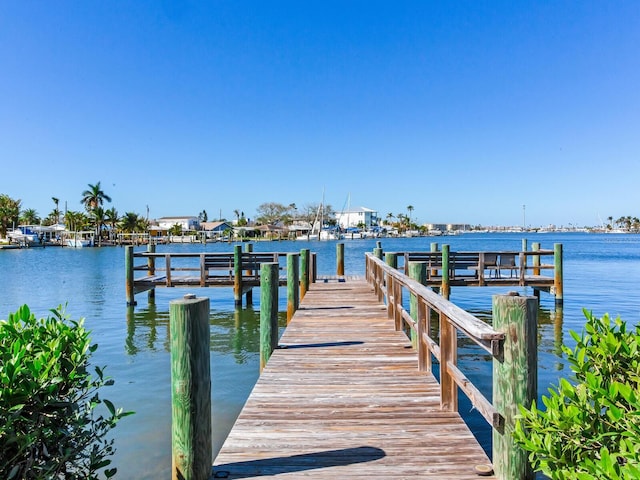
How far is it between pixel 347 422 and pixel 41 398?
7.56ft

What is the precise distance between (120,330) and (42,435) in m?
11.6

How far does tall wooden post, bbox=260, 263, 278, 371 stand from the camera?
6.01m

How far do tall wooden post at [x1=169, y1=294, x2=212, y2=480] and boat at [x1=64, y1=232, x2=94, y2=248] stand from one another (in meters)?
87.0

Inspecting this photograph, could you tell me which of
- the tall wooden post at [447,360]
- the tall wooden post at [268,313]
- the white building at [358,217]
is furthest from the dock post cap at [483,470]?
the white building at [358,217]

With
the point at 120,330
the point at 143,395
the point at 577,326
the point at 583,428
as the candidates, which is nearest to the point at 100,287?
the point at 120,330

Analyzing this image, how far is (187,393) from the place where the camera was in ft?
9.34

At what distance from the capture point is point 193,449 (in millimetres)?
2850

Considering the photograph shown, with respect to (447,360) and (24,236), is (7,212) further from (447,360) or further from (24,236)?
(447,360)

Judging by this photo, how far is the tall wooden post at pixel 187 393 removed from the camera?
284 cm

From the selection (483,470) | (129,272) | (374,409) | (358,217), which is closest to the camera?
(483,470)

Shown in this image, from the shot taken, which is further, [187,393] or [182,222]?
[182,222]

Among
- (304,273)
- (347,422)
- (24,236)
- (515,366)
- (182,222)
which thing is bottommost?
(347,422)

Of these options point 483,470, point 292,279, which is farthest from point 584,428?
point 292,279

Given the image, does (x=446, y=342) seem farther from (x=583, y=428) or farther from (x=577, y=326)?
(x=577, y=326)
